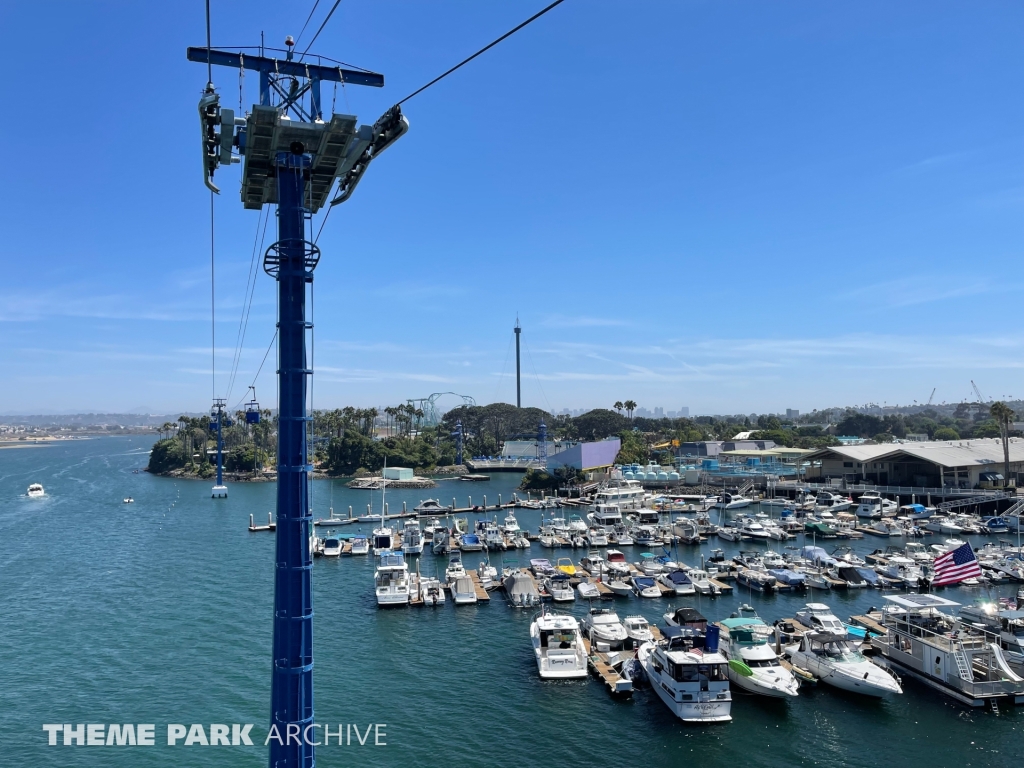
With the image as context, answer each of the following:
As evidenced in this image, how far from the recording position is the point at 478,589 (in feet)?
119

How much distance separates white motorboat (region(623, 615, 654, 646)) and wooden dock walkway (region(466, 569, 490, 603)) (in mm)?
8999

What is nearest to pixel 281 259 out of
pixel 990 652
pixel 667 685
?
pixel 667 685

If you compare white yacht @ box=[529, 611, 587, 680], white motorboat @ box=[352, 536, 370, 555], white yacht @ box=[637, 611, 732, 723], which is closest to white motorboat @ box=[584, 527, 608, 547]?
white motorboat @ box=[352, 536, 370, 555]

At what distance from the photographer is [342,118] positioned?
10.6 meters

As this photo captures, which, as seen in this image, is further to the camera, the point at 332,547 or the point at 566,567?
the point at 332,547

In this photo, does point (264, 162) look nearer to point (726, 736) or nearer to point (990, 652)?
point (726, 736)

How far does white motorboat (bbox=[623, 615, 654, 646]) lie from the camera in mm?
26828

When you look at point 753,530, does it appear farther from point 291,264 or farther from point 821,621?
point 291,264

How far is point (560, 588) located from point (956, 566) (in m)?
18.8

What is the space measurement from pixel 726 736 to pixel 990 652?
415 inches

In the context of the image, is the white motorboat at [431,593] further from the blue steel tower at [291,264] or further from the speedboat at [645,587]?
the blue steel tower at [291,264]

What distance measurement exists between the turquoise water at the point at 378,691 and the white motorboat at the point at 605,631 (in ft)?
9.58

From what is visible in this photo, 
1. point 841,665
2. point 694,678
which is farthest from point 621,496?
point 694,678

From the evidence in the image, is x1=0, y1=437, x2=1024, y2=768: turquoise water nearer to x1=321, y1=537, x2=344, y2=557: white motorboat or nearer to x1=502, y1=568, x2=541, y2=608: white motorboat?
x1=502, y1=568, x2=541, y2=608: white motorboat
